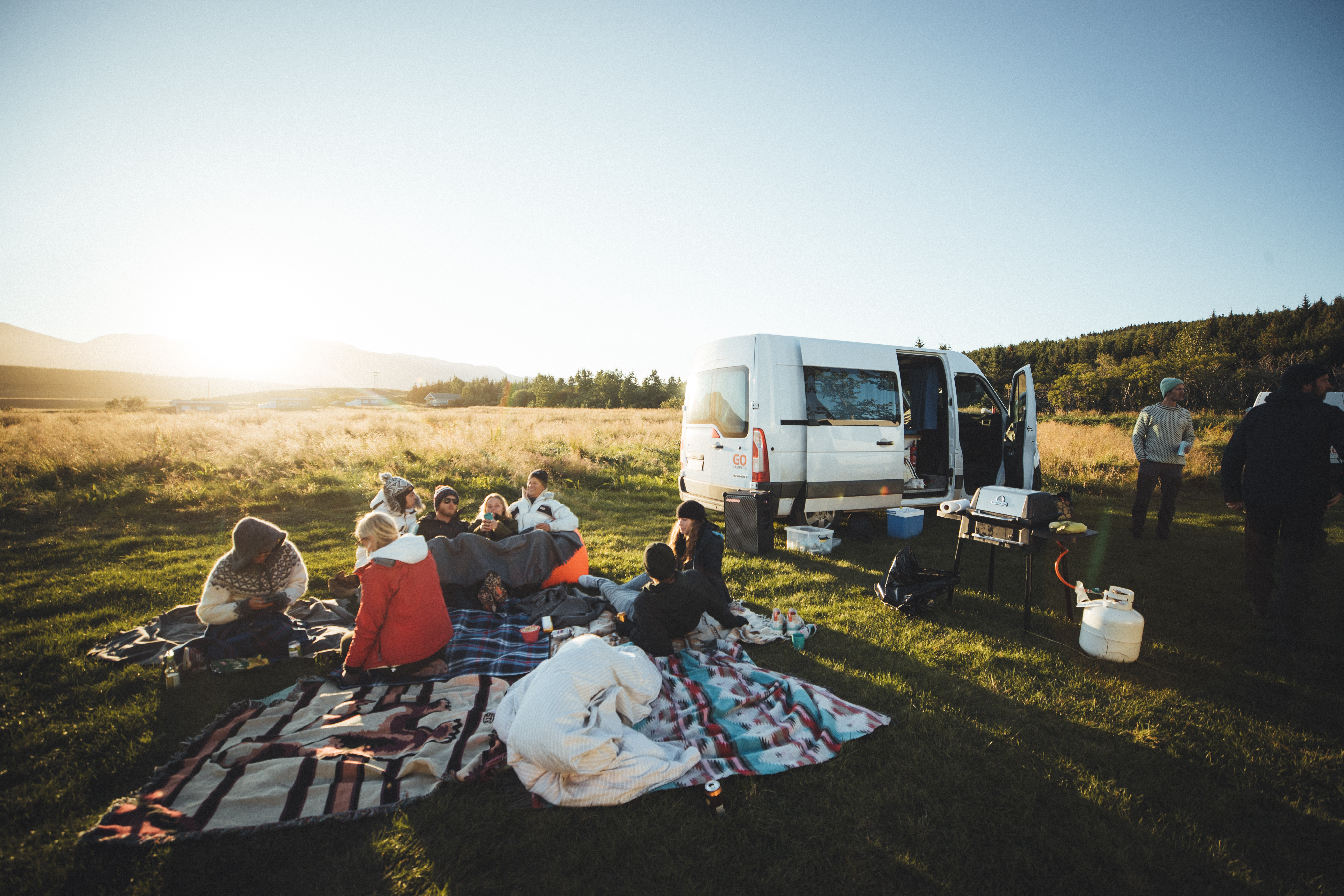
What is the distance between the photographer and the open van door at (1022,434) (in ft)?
25.0

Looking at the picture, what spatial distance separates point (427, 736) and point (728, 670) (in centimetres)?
198

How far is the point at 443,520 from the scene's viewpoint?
5902mm

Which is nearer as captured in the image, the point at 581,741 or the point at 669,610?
the point at 581,741

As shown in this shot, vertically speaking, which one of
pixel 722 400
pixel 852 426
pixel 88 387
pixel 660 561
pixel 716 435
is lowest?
pixel 660 561

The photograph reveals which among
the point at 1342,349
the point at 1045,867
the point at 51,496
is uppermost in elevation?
the point at 1342,349

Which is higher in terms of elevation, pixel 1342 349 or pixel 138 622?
pixel 1342 349

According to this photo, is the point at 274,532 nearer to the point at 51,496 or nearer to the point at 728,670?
the point at 728,670

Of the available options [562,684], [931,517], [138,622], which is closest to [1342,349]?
[931,517]

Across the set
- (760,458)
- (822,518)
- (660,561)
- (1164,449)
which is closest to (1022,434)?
(1164,449)

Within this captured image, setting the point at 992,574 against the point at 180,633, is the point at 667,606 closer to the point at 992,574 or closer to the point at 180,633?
the point at 992,574

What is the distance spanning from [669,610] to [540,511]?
8.48ft

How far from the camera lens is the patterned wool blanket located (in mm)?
2449

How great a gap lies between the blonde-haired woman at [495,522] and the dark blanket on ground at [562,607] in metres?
0.79

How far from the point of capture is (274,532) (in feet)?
13.1
